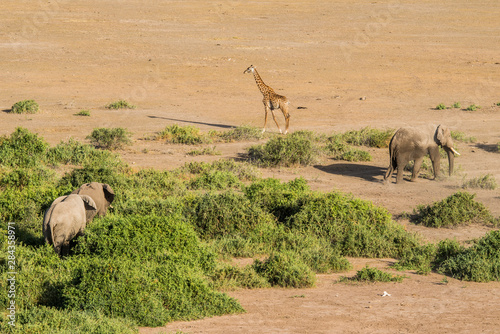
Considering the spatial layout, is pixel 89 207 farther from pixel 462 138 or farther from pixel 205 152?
pixel 462 138

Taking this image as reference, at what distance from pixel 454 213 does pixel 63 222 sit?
6.55 m

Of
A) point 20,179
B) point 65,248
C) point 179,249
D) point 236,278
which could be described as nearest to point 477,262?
point 236,278

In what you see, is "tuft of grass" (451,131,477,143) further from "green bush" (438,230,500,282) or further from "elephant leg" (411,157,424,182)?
"green bush" (438,230,500,282)

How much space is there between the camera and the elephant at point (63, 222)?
8.80 m

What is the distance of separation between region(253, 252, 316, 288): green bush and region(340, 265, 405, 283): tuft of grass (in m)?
0.55

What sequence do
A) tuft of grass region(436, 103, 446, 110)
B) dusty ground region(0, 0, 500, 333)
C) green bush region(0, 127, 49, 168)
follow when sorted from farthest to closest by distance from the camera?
tuft of grass region(436, 103, 446, 110)
green bush region(0, 127, 49, 168)
dusty ground region(0, 0, 500, 333)

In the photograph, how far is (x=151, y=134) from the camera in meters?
19.3

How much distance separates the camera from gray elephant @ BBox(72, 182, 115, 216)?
984 cm

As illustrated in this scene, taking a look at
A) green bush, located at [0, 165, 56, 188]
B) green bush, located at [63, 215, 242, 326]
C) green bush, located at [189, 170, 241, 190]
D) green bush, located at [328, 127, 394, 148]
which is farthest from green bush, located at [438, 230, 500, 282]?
green bush, located at [328, 127, 394, 148]

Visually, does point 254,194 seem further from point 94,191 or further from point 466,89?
point 466,89

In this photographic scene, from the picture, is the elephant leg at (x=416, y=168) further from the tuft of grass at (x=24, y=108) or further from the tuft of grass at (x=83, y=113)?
the tuft of grass at (x=24, y=108)

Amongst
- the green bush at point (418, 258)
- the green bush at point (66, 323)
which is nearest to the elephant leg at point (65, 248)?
the green bush at point (66, 323)

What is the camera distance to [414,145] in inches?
571

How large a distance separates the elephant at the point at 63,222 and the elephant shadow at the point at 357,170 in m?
7.85
